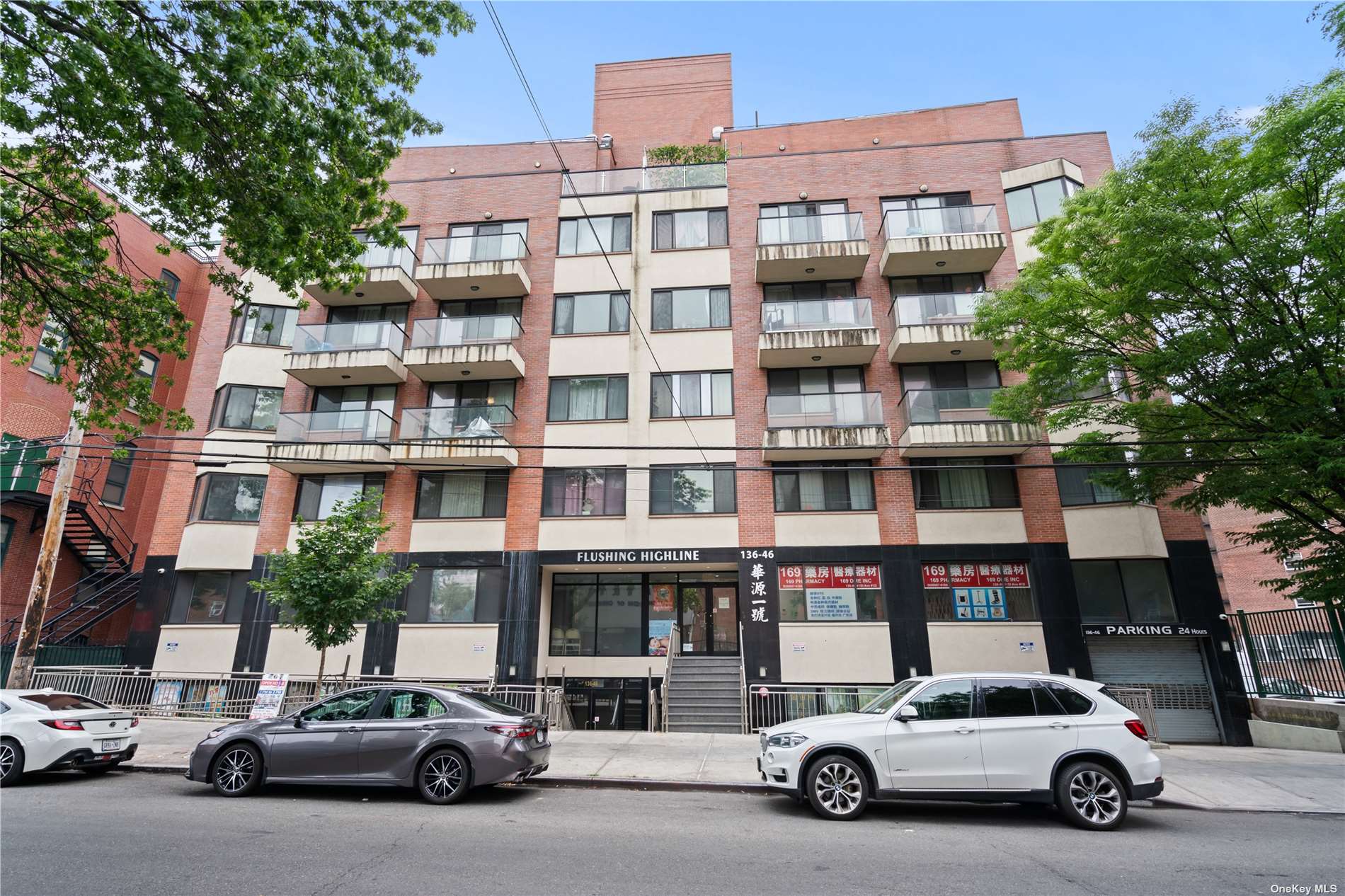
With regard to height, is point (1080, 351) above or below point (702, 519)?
above

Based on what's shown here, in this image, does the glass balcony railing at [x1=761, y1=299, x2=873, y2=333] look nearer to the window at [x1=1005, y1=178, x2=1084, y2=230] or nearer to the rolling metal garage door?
the window at [x1=1005, y1=178, x2=1084, y2=230]

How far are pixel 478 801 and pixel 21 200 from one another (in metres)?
10.8

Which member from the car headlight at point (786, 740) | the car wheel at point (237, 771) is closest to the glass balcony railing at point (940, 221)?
the car headlight at point (786, 740)

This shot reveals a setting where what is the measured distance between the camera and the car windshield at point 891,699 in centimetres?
834

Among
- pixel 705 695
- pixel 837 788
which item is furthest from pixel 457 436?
pixel 837 788

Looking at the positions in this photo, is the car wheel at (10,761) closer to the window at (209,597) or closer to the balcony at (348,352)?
the window at (209,597)

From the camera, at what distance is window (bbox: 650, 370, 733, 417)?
19703 millimetres

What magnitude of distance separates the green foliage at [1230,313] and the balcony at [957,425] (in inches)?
130

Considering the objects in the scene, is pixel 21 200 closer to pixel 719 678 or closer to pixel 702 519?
pixel 702 519

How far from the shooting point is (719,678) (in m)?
17.2

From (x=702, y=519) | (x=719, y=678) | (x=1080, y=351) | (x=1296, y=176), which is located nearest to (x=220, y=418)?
(x=702, y=519)

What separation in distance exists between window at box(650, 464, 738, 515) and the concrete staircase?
13.6ft

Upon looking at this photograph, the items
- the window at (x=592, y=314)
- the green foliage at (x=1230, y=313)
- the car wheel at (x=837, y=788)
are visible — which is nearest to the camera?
the car wheel at (x=837, y=788)

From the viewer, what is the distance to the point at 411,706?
8.98 meters
